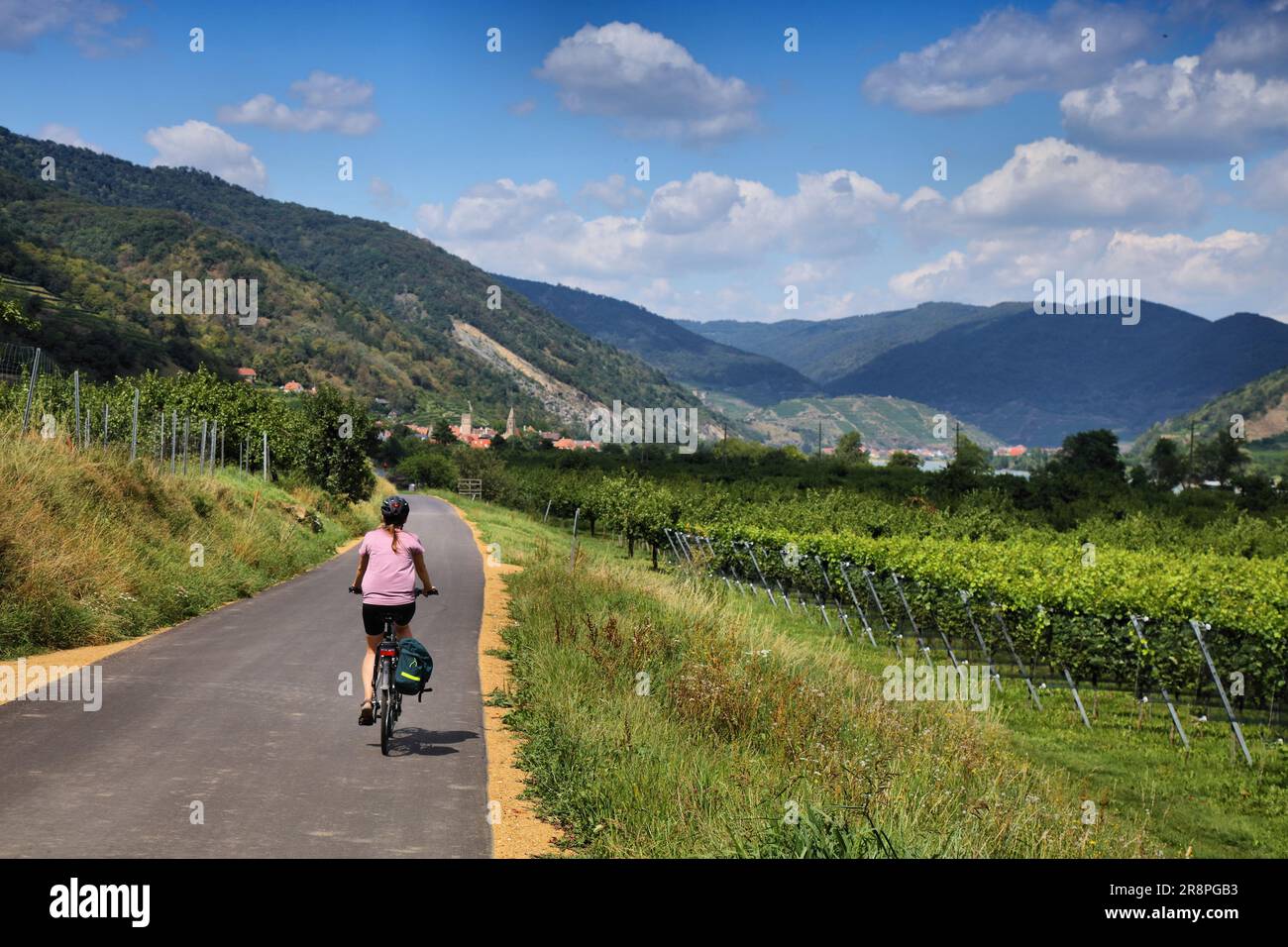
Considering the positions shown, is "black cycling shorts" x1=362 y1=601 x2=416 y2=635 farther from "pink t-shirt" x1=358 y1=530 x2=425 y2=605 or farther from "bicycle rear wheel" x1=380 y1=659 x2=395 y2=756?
"bicycle rear wheel" x1=380 y1=659 x2=395 y2=756

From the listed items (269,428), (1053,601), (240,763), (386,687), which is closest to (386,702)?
(386,687)

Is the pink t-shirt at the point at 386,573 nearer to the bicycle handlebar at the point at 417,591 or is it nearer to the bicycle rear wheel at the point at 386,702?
the bicycle handlebar at the point at 417,591

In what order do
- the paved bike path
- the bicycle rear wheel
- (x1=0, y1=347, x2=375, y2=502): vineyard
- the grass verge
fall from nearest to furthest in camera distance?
the paved bike path → the bicycle rear wheel → the grass verge → (x1=0, y1=347, x2=375, y2=502): vineyard

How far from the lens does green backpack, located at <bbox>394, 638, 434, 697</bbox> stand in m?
8.60

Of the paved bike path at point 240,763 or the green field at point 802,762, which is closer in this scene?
the paved bike path at point 240,763

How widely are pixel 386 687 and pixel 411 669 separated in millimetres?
235

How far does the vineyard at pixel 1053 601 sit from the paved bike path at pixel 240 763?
37.9ft

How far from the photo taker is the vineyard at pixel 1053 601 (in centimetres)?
1769

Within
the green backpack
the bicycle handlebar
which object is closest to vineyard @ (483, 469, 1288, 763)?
the bicycle handlebar

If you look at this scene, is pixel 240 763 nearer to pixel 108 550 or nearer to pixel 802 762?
pixel 802 762

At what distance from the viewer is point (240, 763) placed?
→ 7.87 m

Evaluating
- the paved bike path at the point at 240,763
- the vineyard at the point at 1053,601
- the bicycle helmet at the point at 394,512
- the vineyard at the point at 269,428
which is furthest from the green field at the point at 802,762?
the vineyard at the point at 269,428
